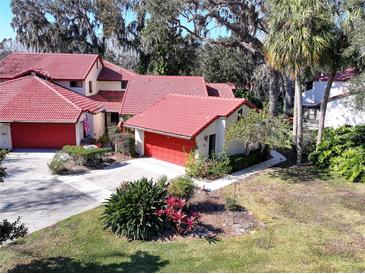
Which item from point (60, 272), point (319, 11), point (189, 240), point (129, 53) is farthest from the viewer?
point (129, 53)

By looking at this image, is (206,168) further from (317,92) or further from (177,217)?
(317,92)

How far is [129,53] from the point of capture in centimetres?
5034

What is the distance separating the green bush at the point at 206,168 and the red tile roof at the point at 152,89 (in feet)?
29.0

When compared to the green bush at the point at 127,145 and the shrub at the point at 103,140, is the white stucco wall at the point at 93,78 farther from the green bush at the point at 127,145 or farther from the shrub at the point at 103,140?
the green bush at the point at 127,145

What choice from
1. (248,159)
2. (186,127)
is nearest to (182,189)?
(186,127)

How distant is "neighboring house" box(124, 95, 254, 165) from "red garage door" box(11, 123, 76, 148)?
460 centimetres

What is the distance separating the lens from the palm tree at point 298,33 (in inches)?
758

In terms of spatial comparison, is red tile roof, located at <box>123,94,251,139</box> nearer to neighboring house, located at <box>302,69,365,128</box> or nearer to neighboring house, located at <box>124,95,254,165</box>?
neighboring house, located at <box>124,95,254,165</box>

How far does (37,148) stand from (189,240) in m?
17.9

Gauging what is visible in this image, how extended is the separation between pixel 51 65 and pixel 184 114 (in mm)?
15925

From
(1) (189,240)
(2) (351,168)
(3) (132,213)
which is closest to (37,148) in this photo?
(3) (132,213)

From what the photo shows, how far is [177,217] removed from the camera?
44.2 ft

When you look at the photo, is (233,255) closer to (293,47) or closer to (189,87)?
(293,47)

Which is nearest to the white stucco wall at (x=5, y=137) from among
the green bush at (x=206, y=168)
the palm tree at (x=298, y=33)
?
the green bush at (x=206, y=168)
